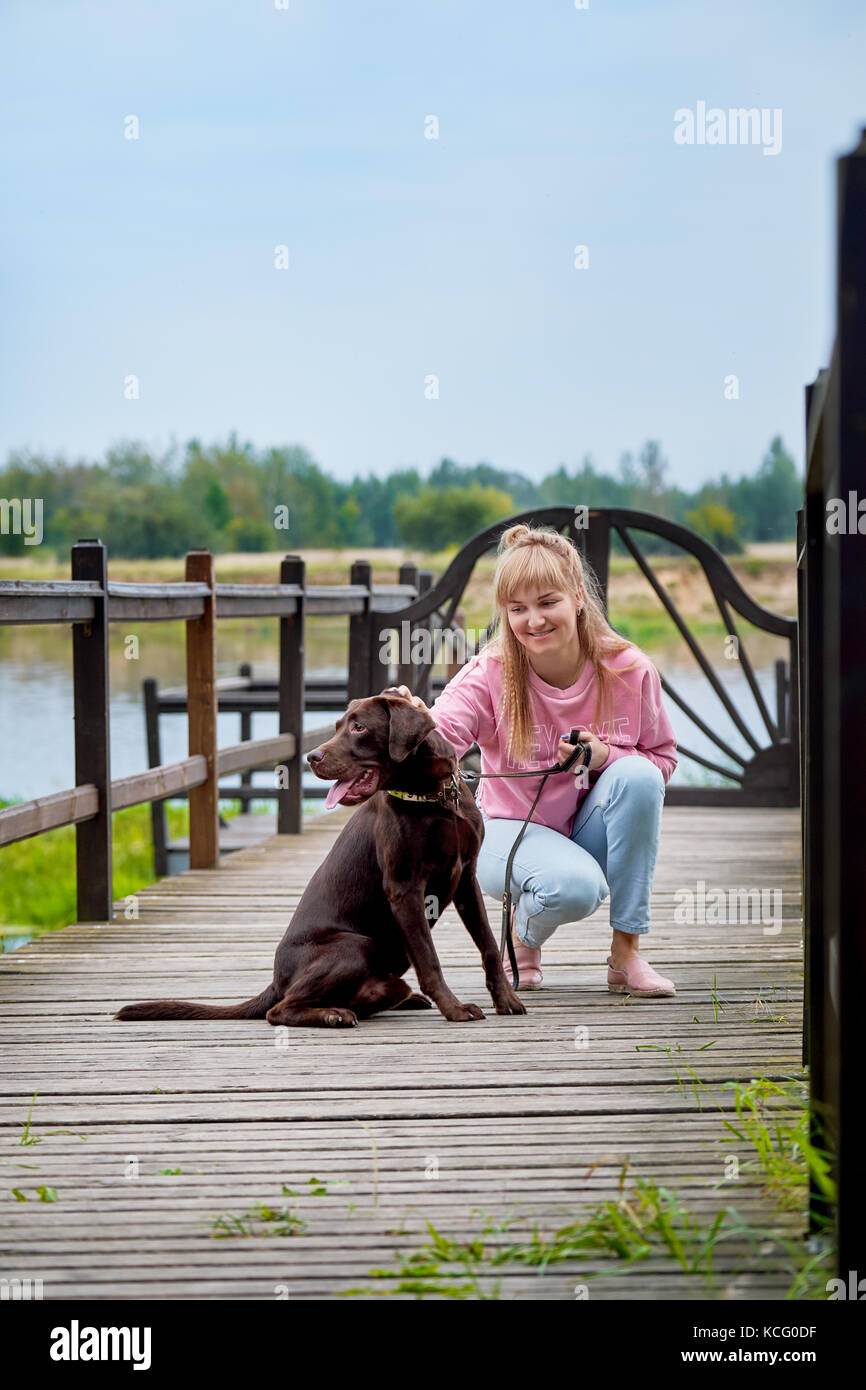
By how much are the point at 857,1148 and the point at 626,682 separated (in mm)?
2081

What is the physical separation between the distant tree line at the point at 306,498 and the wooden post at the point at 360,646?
2370cm

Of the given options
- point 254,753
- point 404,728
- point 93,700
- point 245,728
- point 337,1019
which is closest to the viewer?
point 404,728

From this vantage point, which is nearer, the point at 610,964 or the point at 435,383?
the point at 610,964

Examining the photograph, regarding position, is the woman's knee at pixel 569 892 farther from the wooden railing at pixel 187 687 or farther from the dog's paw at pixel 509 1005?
the wooden railing at pixel 187 687

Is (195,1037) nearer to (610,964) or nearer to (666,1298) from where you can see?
(610,964)

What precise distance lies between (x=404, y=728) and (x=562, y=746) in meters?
0.59

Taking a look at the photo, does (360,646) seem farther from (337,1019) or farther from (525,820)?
(337,1019)

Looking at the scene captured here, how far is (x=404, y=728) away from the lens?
294cm

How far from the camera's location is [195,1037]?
3059 mm

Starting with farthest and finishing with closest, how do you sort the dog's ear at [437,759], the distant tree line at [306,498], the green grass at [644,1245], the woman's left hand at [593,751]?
the distant tree line at [306,498] < the woman's left hand at [593,751] < the dog's ear at [437,759] < the green grass at [644,1245]

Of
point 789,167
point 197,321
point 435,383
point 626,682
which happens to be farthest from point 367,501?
point 626,682

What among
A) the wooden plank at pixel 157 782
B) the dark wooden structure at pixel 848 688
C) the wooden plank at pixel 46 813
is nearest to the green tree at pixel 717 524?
the wooden plank at pixel 157 782

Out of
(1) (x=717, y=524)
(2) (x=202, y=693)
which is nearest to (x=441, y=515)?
(1) (x=717, y=524)

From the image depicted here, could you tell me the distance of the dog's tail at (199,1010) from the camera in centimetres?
316
